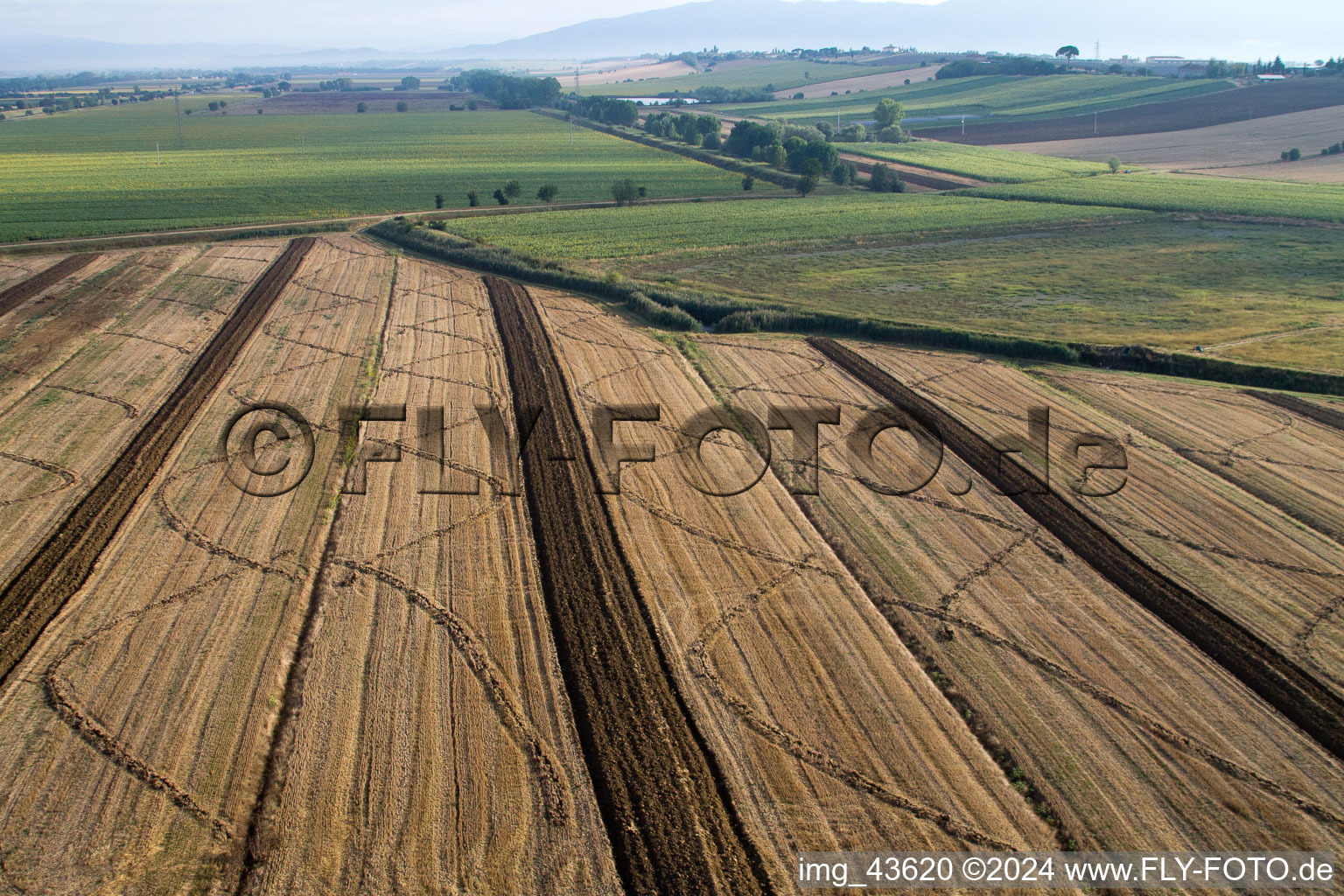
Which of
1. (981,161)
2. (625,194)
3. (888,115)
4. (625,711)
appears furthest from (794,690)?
(888,115)

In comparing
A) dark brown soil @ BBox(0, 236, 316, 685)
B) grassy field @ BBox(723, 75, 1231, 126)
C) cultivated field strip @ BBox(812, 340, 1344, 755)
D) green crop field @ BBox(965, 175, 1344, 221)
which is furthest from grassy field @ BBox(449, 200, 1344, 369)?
grassy field @ BBox(723, 75, 1231, 126)

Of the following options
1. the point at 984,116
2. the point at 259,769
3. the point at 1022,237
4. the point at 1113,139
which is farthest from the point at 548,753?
the point at 984,116

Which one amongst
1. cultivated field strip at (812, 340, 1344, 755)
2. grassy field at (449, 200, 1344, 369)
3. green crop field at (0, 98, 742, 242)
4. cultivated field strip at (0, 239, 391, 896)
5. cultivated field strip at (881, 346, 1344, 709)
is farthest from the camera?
green crop field at (0, 98, 742, 242)

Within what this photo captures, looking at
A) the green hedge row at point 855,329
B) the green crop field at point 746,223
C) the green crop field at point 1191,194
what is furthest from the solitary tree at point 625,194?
the green crop field at point 1191,194

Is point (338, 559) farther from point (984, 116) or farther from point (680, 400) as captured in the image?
point (984, 116)

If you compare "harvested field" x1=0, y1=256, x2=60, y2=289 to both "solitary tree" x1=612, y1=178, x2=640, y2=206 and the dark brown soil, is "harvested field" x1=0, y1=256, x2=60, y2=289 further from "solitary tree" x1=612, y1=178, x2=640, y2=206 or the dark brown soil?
"solitary tree" x1=612, y1=178, x2=640, y2=206

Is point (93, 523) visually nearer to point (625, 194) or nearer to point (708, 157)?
point (625, 194)
